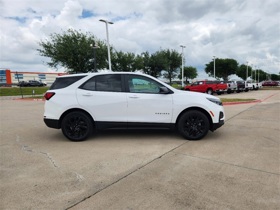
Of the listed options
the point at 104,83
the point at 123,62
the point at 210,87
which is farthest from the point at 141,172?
the point at 123,62

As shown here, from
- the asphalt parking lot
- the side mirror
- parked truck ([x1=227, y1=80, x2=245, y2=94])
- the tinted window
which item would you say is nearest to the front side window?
the side mirror

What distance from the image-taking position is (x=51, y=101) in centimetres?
645

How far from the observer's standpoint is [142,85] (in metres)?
6.46

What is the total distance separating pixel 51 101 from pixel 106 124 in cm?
153

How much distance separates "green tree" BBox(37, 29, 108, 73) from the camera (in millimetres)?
32875

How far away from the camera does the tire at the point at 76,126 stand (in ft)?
21.0

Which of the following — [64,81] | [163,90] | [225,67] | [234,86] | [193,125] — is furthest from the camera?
[225,67]

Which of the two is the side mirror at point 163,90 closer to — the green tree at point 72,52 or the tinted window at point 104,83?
the tinted window at point 104,83

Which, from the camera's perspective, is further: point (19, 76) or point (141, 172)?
point (19, 76)

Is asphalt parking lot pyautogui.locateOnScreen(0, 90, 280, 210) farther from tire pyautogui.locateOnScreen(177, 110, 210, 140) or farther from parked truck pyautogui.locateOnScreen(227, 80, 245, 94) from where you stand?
parked truck pyautogui.locateOnScreen(227, 80, 245, 94)

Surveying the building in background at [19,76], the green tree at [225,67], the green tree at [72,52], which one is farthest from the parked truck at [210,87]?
the green tree at [225,67]

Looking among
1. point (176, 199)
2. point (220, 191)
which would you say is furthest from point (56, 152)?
point (220, 191)

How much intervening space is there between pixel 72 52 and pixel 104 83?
2830 cm

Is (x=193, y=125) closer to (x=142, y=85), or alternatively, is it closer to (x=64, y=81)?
(x=142, y=85)
